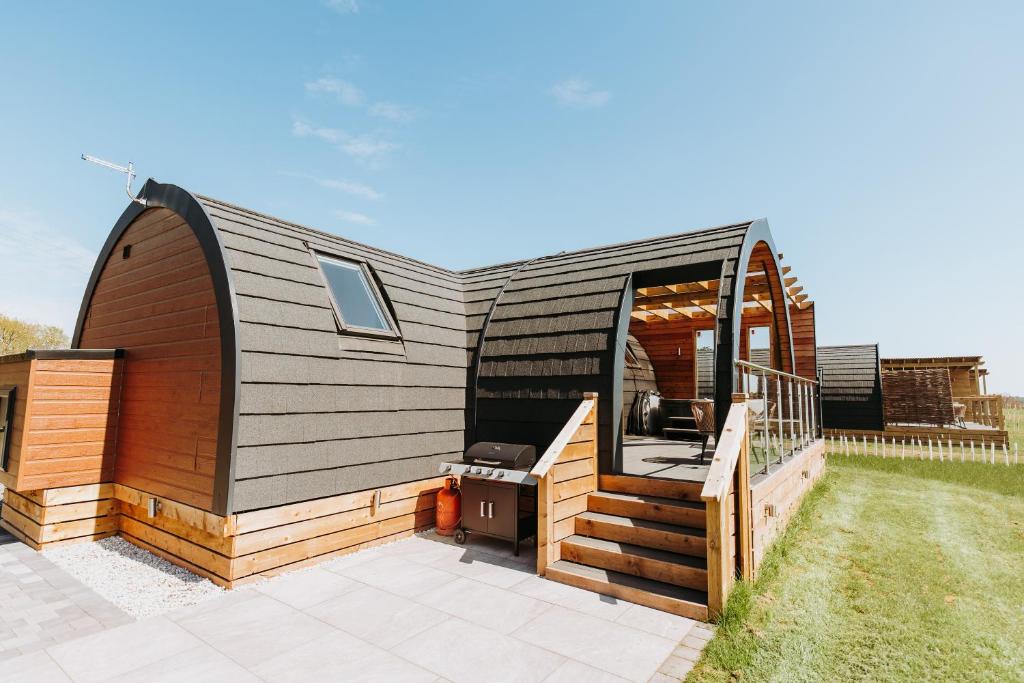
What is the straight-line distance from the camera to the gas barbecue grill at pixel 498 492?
5648 mm

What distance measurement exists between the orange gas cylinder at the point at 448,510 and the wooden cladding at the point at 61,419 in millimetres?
4569

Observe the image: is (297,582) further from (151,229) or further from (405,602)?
(151,229)

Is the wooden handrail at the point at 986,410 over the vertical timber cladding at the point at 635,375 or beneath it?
beneath

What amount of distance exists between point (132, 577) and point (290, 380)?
2.64 metres

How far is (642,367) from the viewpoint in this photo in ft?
39.4

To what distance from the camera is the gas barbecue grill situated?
5648 mm

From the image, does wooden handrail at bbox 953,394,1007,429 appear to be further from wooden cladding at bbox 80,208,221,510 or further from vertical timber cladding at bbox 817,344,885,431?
wooden cladding at bbox 80,208,221,510

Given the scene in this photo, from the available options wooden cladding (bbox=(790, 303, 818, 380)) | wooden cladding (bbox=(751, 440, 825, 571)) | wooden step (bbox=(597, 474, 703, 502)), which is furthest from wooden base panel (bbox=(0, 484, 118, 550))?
wooden cladding (bbox=(790, 303, 818, 380))

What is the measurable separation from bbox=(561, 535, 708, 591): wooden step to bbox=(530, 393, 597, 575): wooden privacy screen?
23 centimetres

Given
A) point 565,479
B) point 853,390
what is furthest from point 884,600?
point 853,390

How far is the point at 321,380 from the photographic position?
5.42m

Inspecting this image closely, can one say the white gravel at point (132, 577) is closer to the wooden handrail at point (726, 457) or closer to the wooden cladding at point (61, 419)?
the wooden cladding at point (61, 419)

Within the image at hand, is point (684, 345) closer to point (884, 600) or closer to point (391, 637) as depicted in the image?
point (884, 600)

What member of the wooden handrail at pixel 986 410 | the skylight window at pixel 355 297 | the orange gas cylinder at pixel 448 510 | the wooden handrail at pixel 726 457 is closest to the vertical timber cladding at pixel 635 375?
the orange gas cylinder at pixel 448 510
